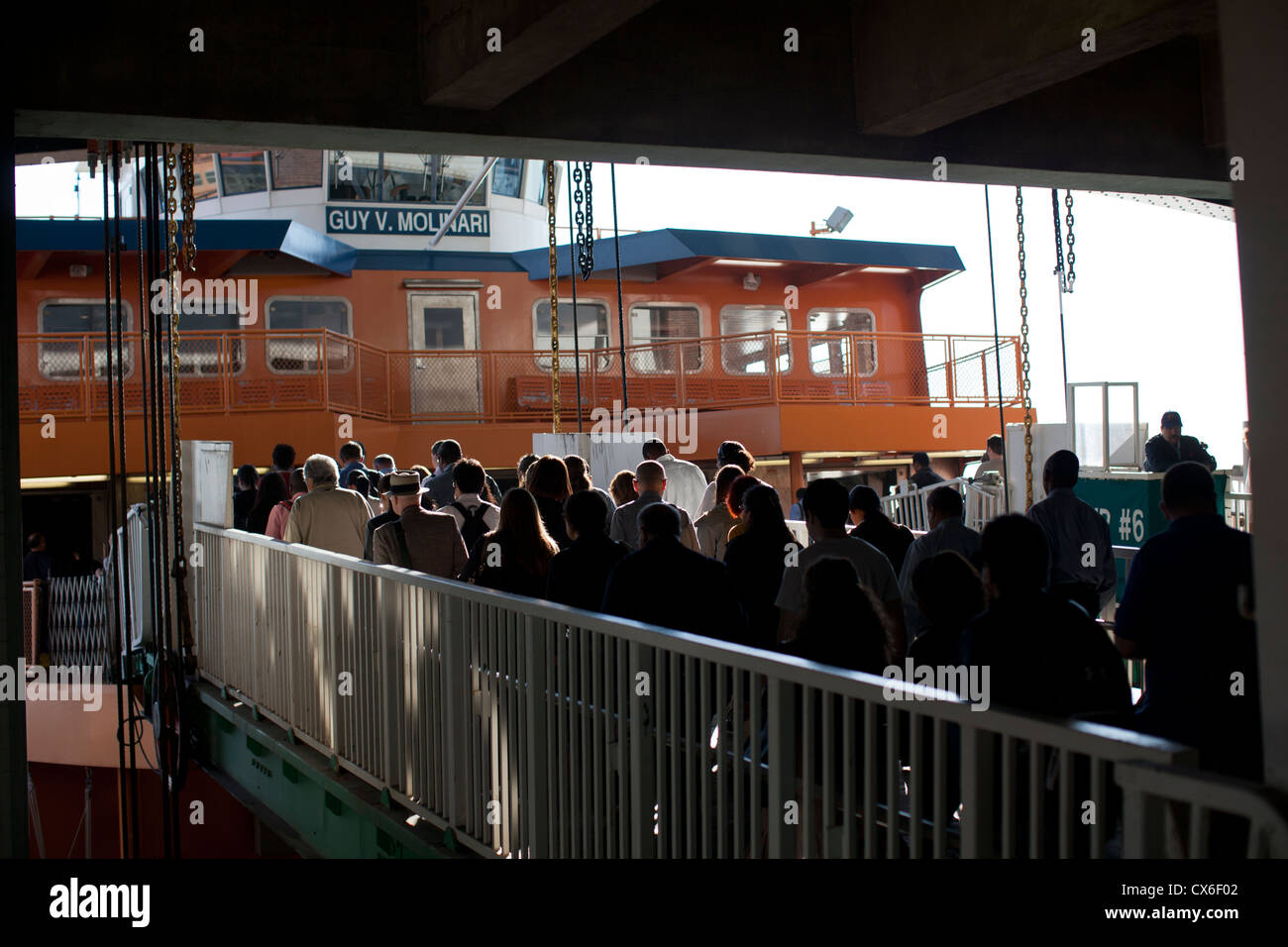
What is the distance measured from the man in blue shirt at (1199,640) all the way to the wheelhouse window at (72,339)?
17.7m

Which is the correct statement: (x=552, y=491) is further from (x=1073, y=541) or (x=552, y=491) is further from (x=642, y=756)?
(x=642, y=756)

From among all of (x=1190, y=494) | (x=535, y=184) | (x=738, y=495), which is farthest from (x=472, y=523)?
(x=535, y=184)

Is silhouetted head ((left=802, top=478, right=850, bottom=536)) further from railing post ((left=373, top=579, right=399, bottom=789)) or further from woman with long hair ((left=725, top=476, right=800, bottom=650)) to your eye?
railing post ((left=373, top=579, right=399, bottom=789))

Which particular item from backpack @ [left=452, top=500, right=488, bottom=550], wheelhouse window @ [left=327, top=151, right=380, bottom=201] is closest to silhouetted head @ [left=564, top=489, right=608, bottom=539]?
backpack @ [left=452, top=500, right=488, bottom=550]

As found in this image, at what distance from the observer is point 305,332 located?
1816 centimetres

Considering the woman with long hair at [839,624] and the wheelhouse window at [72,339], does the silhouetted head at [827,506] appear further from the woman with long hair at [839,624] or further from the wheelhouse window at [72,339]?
the wheelhouse window at [72,339]

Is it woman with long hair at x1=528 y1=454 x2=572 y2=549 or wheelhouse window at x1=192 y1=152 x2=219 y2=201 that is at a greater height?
wheelhouse window at x1=192 y1=152 x2=219 y2=201

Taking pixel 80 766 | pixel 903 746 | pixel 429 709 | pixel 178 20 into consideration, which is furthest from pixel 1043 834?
pixel 80 766

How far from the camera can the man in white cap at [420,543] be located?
25.2ft

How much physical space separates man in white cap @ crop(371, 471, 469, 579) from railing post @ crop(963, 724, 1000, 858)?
16.0ft

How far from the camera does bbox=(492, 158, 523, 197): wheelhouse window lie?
24.4 meters

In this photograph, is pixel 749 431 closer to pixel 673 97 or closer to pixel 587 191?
pixel 587 191

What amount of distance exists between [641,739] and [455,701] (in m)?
1.76

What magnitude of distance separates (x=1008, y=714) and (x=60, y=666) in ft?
44.7
